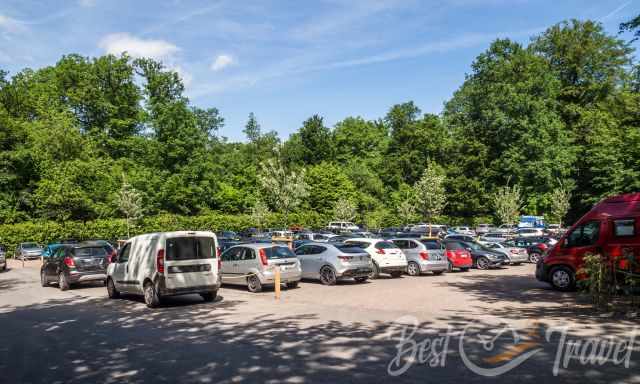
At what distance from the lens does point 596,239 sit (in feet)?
51.0

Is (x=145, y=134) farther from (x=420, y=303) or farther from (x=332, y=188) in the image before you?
(x=420, y=303)

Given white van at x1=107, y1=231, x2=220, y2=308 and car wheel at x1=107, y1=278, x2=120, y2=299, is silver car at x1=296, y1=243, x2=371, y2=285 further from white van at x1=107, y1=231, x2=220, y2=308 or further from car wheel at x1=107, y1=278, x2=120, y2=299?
car wheel at x1=107, y1=278, x2=120, y2=299

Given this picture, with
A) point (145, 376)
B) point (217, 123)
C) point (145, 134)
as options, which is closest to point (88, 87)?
point (145, 134)

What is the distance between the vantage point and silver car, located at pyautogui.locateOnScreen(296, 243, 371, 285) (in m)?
18.8

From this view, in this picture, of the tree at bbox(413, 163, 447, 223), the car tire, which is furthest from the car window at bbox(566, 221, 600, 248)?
the tree at bbox(413, 163, 447, 223)

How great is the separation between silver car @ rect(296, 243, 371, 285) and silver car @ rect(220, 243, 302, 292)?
155 centimetres

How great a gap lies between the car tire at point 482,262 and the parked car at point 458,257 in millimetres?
1053

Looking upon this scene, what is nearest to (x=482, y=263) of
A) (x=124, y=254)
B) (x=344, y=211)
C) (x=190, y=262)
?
(x=190, y=262)

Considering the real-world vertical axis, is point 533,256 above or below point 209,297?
below

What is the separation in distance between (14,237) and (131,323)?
117ft

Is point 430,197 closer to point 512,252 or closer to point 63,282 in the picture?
point 512,252

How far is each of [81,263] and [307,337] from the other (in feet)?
40.8

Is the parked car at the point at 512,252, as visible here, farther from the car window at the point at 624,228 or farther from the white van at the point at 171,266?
the white van at the point at 171,266

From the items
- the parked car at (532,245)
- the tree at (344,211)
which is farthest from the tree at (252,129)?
the parked car at (532,245)
